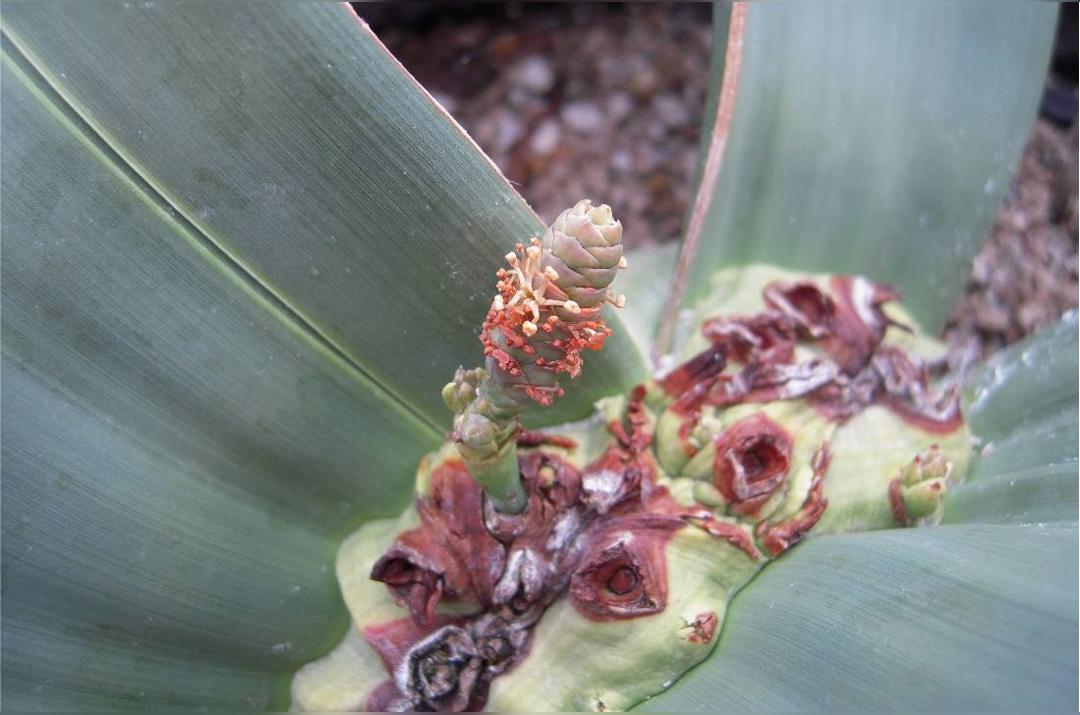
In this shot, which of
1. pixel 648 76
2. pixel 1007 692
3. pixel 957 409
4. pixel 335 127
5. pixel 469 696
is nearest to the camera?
pixel 1007 692

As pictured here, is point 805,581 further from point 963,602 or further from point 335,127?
point 335,127

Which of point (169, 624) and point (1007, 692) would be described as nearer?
point (1007, 692)

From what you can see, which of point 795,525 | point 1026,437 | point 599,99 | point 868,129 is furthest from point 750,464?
point 599,99

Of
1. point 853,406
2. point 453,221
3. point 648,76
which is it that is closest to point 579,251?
point 453,221

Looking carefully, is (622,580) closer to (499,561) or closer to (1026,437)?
(499,561)

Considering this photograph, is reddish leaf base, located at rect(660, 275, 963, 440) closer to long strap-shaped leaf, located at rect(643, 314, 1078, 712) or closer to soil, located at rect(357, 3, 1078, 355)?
long strap-shaped leaf, located at rect(643, 314, 1078, 712)

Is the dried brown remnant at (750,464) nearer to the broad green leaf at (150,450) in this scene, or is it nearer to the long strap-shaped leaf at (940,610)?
the long strap-shaped leaf at (940,610)
